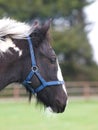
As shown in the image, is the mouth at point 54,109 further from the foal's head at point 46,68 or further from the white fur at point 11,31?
the white fur at point 11,31

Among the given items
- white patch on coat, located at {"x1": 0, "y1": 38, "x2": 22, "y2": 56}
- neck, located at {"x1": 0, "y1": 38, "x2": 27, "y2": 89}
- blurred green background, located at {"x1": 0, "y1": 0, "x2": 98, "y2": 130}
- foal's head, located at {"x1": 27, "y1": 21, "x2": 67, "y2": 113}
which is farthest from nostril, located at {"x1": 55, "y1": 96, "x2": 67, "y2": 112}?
blurred green background, located at {"x1": 0, "y1": 0, "x2": 98, "y2": 130}

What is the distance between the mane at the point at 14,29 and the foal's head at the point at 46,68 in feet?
0.28

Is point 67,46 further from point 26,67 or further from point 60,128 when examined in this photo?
point 26,67

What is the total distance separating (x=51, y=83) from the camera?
16.2 ft

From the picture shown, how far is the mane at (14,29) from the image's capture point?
15.5 feet

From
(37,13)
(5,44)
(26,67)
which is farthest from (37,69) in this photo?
(37,13)

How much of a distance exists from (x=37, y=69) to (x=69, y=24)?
3313cm

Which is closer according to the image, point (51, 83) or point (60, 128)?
point (51, 83)

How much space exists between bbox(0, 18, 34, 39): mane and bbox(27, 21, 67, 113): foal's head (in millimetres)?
85

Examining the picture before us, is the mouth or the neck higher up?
the neck

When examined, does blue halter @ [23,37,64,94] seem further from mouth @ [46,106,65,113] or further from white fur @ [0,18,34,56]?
mouth @ [46,106,65,113]

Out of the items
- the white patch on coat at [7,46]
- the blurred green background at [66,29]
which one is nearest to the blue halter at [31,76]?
the white patch on coat at [7,46]

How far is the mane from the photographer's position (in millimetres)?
4719

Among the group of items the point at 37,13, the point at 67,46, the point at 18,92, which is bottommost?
the point at 18,92
